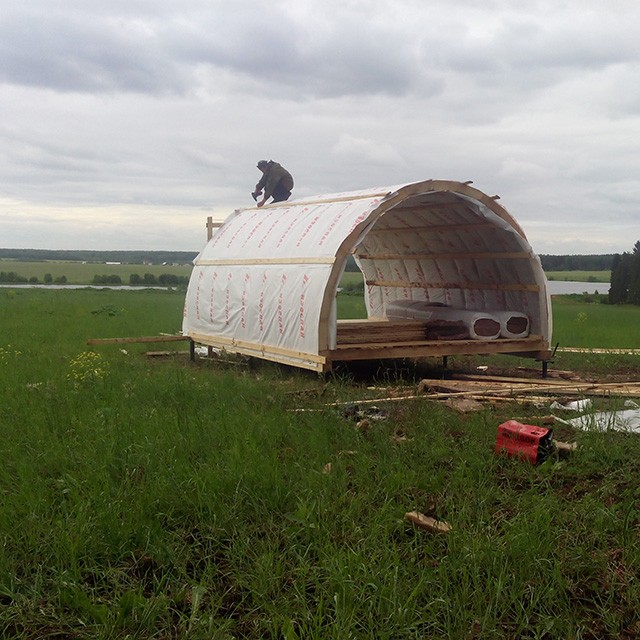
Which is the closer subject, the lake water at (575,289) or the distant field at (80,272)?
the lake water at (575,289)

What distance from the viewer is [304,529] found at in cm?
451

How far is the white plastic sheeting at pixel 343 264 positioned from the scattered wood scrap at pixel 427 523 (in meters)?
5.66

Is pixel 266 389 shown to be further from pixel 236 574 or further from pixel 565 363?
pixel 565 363

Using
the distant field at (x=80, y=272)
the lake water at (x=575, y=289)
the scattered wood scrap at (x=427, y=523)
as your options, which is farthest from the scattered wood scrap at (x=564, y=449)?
the distant field at (x=80, y=272)

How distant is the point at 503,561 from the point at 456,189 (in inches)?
302

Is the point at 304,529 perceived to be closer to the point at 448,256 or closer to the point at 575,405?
the point at 575,405

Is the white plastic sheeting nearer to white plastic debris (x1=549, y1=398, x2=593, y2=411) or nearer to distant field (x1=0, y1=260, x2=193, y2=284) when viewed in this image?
white plastic debris (x1=549, y1=398, x2=593, y2=411)

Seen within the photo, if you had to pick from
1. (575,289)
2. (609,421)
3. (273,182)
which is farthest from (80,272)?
(609,421)

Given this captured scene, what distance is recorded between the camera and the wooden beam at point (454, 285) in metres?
12.6

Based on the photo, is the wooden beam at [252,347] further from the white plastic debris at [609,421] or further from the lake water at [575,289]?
the lake water at [575,289]

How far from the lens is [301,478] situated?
5273 millimetres

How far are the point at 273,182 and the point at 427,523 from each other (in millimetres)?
11619

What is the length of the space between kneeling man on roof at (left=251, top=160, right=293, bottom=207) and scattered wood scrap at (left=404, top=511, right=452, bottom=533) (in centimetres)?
1125

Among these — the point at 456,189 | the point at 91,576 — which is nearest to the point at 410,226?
the point at 456,189
